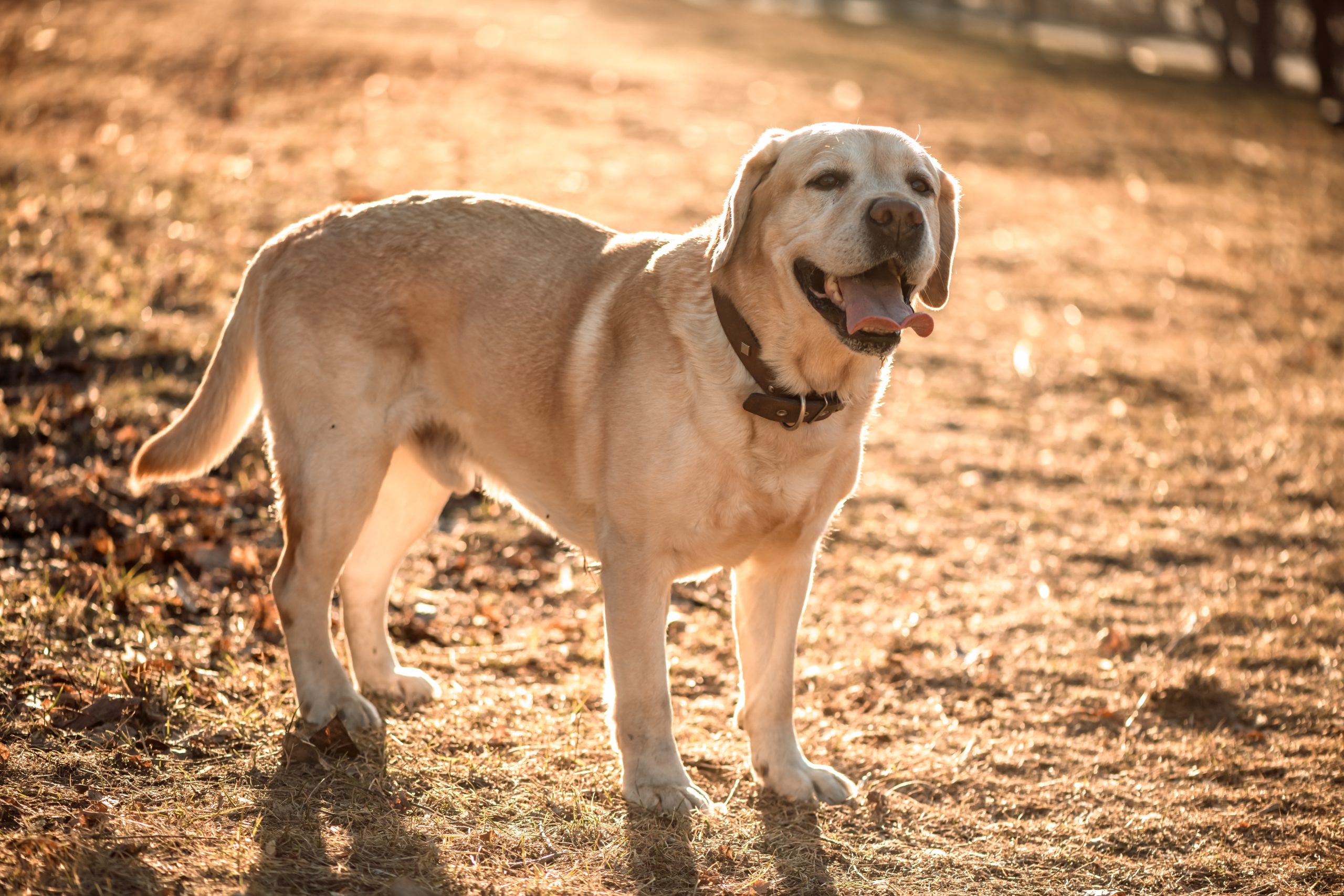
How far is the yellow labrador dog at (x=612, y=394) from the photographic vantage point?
3656 mm

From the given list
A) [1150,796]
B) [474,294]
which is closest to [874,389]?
[474,294]

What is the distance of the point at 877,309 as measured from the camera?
3547 millimetres

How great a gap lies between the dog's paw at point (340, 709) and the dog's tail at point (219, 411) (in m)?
0.89

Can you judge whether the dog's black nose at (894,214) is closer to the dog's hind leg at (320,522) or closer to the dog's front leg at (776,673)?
the dog's front leg at (776,673)

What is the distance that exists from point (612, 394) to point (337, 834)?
150cm

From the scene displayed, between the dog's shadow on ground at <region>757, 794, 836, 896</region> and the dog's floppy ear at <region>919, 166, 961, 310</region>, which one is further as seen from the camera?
the dog's floppy ear at <region>919, 166, 961, 310</region>

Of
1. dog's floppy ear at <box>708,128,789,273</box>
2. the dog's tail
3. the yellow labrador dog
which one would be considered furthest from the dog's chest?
the dog's tail

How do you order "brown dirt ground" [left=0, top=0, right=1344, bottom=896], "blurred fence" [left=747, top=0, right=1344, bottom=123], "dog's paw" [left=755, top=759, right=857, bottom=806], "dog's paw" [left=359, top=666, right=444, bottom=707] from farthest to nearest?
"blurred fence" [left=747, top=0, right=1344, bottom=123]
"dog's paw" [left=359, top=666, right=444, bottom=707]
"dog's paw" [left=755, top=759, right=857, bottom=806]
"brown dirt ground" [left=0, top=0, right=1344, bottom=896]

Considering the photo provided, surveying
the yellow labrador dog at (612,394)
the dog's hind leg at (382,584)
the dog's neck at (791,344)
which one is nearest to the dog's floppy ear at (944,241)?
the yellow labrador dog at (612,394)

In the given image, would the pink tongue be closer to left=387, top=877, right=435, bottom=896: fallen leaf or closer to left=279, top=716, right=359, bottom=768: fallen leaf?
left=387, top=877, right=435, bottom=896: fallen leaf

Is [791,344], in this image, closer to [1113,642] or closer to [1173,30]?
[1113,642]

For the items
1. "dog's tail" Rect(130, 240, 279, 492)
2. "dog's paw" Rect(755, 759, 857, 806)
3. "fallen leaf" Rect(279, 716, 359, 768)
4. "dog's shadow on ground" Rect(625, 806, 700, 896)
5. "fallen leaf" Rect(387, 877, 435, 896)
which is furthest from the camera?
"dog's tail" Rect(130, 240, 279, 492)

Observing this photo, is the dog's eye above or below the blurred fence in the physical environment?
above

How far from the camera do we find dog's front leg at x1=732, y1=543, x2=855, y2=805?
398 centimetres
